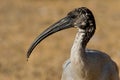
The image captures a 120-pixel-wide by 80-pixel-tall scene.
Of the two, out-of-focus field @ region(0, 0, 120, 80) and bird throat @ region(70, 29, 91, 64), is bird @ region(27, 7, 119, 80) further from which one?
out-of-focus field @ region(0, 0, 120, 80)

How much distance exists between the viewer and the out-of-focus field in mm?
15281

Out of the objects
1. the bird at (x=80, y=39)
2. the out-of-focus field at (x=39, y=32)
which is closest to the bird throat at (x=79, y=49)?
the bird at (x=80, y=39)

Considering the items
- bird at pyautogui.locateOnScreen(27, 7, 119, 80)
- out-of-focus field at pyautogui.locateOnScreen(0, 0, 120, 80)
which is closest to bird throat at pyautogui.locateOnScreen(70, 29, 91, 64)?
bird at pyautogui.locateOnScreen(27, 7, 119, 80)

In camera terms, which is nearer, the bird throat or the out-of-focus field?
the bird throat

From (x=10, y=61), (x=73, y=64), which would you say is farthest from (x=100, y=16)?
(x=73, y=64)

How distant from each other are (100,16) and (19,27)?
9.85 ft

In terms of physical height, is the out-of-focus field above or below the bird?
above

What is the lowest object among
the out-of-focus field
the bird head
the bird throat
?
the bird throat

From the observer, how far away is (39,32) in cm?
1995

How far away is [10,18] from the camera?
2211cm

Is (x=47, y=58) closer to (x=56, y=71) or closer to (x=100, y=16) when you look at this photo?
(x=56, y=71)

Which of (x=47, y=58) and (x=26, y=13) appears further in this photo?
(x=26, y=13)

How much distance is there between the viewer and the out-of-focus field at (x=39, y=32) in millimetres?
15281

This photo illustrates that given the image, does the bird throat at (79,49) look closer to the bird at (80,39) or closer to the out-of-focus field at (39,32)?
the bird at (80,39)
